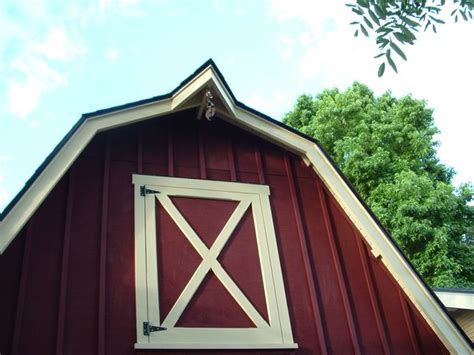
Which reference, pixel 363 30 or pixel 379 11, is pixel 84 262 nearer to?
pixel 363 30

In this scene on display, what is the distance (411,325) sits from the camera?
5328mm

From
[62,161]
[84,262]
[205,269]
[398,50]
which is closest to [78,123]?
[62,161]

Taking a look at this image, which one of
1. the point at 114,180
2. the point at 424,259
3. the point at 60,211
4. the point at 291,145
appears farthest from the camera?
the point at 424,259

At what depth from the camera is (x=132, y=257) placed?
479cm

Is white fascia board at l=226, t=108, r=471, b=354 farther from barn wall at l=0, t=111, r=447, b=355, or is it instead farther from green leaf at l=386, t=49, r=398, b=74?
green leaf at l=386, t=49, r=398, b=74

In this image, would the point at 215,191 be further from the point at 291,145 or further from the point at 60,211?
the point at 60,211

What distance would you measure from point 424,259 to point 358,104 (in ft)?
21.0

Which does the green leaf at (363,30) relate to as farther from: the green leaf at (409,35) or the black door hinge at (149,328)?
the black door hinge at (149,328)

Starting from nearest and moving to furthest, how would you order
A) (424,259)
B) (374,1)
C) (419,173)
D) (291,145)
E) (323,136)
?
(374,1), (291,145), (424,259), (419,173), (323,136)

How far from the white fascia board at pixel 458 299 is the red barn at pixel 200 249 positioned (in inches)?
96.3

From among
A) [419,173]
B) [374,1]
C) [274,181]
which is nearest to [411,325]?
[274,181]

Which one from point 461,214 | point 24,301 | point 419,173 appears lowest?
point 24,301

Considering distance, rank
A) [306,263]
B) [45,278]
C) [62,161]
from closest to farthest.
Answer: [45,278], [62,161], [306,263]

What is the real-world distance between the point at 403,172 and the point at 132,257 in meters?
12.2
